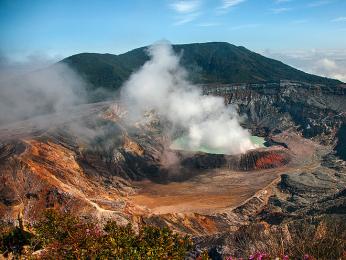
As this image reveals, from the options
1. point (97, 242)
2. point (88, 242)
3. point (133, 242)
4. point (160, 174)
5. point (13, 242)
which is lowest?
point (160, 174)

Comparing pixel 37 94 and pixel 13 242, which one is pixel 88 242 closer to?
A: pixel 13 242

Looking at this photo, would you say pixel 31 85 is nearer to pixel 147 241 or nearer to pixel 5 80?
pixel 5 80

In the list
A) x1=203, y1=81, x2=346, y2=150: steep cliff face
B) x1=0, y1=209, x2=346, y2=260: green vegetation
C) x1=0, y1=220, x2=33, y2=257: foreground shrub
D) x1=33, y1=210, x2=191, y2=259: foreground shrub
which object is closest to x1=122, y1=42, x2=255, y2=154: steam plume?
x1=203, y1=81, x2=346, y2=150: steep cliff face

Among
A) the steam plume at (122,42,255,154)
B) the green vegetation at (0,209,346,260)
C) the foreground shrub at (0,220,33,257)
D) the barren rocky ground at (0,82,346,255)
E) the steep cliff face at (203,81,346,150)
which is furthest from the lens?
the steep cliff face at (203,81,346,150)

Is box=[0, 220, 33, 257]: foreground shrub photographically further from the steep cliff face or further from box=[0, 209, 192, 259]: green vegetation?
the steep cliff face

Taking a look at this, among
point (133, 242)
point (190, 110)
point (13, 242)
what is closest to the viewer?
point (133, 242)

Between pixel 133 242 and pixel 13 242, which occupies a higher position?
pixel 133 242

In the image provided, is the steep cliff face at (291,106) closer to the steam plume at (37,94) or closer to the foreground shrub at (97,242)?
the steam plume at (37,94)

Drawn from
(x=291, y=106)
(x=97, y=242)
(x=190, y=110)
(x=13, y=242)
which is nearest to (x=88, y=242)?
(x=97, y=242)

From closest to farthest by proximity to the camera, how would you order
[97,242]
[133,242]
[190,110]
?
[97,242] → [133,242] → [190,110]
